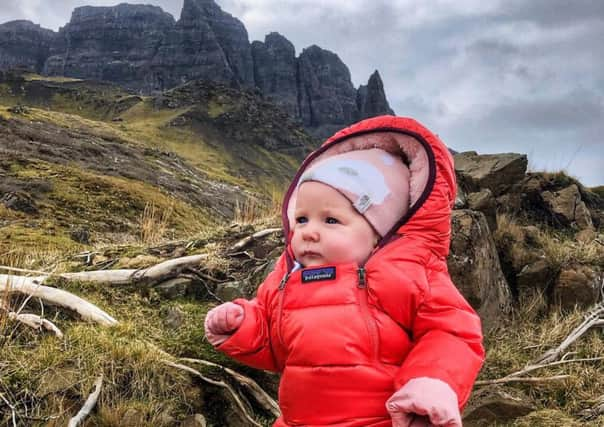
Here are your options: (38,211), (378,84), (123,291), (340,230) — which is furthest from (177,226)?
(378,84)

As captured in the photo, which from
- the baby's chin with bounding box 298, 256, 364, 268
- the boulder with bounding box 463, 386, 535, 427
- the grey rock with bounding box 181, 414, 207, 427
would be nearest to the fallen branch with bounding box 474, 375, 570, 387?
the boulder with bounding box 463, 386, 535, 427

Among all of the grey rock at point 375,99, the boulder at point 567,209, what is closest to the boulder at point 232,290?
the boulder at point 567,209

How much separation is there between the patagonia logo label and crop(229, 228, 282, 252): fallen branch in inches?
128

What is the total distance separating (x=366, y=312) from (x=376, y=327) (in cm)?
8

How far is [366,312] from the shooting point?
2459mm

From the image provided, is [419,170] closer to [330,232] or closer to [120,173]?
[330,232]

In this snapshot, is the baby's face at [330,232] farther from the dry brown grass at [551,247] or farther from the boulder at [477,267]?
the dry brown grass at [551,247]

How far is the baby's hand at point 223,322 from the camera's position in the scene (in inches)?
110

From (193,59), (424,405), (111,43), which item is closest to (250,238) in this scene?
(424,405)

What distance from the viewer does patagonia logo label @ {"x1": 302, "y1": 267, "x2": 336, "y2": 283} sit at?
100 inches

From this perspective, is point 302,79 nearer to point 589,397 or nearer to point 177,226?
point 177,226

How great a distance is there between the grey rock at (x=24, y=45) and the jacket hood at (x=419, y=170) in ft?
494

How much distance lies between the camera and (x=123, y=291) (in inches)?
196

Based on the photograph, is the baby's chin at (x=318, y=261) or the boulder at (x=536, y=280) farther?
the boulder at (x=536, y=280)
